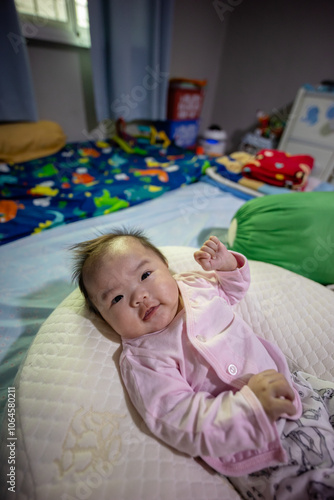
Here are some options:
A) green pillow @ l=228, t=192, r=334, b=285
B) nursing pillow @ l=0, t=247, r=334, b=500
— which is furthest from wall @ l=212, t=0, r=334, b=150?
nursing pillow @ l=0, t=247, r=334, b=500

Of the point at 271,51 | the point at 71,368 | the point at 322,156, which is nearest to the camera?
the point at 71,368

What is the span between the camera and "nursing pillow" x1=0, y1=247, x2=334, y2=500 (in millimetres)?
457

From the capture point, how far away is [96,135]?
2838 millimetres

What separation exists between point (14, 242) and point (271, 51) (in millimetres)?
3770

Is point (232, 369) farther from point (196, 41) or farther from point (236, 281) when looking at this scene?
point (196, 41)

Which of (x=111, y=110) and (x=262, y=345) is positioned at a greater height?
(x=111, y=110)

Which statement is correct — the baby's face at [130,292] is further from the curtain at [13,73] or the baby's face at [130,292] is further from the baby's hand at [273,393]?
the curtain at [13,73]

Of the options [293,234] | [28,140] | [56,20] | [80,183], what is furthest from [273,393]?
[56,20]

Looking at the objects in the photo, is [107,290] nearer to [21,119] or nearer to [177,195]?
[177,195]

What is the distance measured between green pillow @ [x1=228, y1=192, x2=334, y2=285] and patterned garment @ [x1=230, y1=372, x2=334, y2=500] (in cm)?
50

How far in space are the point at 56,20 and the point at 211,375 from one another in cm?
307

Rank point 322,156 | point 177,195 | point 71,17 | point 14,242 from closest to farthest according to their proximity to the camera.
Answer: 1. point 14,242
2. point 177,195
3. point 71,17
4. point 322,156

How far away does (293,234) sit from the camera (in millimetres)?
985

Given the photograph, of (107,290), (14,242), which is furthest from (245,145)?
(107,290)
